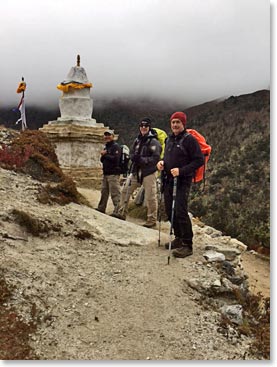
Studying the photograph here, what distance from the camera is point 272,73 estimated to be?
16.6 feet

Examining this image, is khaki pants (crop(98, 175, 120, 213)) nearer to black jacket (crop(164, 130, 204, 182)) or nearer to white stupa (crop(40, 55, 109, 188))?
black jacket (crop(164, 130, 204, 182))

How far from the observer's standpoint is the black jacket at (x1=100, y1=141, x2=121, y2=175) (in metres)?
7.63

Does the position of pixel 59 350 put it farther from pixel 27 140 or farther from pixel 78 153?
pixel 78 153

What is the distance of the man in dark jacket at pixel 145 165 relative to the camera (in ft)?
22.2

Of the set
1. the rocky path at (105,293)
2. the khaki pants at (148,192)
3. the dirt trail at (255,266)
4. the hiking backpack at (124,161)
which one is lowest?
the dirt trail at (255,266)

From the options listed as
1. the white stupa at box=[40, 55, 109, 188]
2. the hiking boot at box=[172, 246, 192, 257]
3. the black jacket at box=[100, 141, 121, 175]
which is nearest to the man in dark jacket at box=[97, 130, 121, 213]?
the black jacket at box=[100, 141, 121, 175]

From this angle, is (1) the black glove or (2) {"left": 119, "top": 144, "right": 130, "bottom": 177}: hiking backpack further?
(2) {"left": 119, "top": 144, "right": 130, "bottom": 177}: hiking backpack

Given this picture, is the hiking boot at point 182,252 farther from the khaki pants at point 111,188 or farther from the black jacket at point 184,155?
the khaki pants at point 111,188

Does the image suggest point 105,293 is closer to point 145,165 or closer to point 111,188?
point 145,165

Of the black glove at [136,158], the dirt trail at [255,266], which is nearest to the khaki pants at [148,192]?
the black glove at [136,158]

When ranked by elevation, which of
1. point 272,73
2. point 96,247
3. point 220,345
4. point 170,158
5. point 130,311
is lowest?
Result: point 220,345

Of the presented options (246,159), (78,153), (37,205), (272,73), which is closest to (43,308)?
(37,205)

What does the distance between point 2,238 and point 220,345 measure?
2.72 m

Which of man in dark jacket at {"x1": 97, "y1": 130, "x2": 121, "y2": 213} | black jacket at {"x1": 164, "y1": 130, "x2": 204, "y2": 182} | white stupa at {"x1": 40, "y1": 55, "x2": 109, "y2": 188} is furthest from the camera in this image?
white stupa at {"x1": 40, "y1": 55, "x2": 109, "y2": 188}
